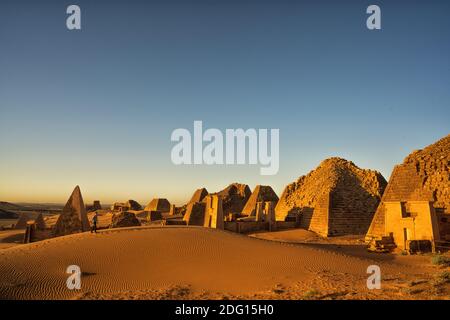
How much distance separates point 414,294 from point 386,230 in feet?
39.5

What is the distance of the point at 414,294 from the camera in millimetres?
7902

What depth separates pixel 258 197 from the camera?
39.1 meters

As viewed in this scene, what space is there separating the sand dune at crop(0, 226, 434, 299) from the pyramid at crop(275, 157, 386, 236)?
13.6 m

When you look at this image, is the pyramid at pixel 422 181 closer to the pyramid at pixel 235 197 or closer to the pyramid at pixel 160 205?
the pyramid at pixel 235 197

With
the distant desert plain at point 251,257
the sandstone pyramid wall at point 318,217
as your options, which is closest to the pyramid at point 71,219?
the distant desert plain at point 251,257

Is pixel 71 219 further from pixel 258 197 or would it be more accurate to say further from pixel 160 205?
pixel 160 205

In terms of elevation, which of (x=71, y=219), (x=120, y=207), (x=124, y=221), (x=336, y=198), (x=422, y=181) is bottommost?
(x=120, y=207)

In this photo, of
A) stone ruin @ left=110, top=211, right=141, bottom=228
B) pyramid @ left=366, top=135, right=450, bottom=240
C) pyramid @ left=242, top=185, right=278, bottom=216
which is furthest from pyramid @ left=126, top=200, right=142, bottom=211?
pyramid @ left=366, top=135, right=450, bottom=240

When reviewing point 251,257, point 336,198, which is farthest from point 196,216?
point 251,257

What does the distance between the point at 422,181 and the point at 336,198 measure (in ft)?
25.6

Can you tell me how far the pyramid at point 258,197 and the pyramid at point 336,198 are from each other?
15.6ft

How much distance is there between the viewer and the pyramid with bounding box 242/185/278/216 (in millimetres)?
38438

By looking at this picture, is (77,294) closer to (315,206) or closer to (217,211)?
(217,211)

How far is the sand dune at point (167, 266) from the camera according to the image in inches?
352
